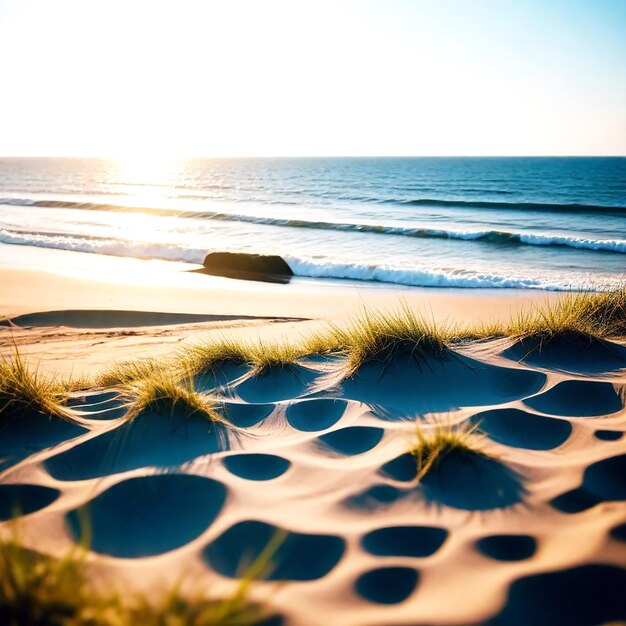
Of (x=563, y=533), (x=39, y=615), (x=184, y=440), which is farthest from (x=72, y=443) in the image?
(x=563, y=533)

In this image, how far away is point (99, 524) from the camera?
1.95 meters

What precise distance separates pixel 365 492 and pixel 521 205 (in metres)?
31.8

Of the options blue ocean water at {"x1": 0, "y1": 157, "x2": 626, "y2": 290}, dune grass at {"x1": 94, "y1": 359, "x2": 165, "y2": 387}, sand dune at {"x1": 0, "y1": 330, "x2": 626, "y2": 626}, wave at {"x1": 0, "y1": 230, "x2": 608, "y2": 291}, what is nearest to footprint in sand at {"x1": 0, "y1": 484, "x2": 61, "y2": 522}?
sand dune at {"x1": 0, "y1": 330, "x2": 626, "y2": 626}

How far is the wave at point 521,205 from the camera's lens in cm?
2778

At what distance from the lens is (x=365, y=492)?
81.0 inches

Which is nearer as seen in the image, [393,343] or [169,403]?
[169,403]

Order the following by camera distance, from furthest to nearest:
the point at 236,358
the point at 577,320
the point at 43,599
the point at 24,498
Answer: the point at 577,320 → the point at 236,358 → the point at 24,498 → the point at 43,599

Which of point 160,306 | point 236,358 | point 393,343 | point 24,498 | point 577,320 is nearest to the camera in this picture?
point 24,498

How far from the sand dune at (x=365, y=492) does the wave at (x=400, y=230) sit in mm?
15732

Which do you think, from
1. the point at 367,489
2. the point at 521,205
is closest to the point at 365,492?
the point at 367,489

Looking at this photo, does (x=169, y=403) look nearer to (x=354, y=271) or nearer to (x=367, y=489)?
(x=367, y=489)

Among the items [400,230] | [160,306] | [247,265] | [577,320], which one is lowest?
[577,320]

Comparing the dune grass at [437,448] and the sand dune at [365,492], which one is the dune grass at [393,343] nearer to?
the sand dune at [365,492]

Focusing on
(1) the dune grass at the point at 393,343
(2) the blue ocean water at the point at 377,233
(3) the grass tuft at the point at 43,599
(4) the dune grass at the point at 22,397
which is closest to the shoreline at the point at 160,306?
(1) the dune grass at the point at 393,343
